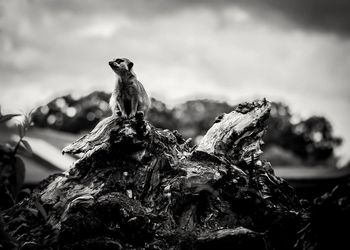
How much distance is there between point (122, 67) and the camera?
631 cm

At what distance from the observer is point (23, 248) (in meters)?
3.62

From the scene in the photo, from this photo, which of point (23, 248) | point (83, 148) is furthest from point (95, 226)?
point (83, 148)

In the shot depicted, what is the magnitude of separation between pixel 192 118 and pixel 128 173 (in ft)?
107

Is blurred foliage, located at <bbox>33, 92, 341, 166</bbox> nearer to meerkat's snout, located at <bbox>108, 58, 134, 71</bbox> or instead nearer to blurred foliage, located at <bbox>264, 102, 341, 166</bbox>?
blurred foliage, located at <bbox>264, 102, 341, 166</bbox>

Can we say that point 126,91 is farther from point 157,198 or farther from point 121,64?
point 157,198

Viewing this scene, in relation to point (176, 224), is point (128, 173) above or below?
above

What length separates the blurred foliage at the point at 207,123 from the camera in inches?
1407

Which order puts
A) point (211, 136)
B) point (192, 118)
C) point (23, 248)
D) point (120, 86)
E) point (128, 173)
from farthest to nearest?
point (192, 118), point (120, 86), point (211, 136), point (128, 173), point (23, 248)

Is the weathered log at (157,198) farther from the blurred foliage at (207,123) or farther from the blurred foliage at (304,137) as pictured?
the blurred foliage at (304,137)

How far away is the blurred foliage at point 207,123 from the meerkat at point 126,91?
85.0ft

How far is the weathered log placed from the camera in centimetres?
375

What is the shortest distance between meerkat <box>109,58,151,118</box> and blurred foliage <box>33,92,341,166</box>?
25914 millimetres

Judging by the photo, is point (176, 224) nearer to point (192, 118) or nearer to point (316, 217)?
point (316, 217)

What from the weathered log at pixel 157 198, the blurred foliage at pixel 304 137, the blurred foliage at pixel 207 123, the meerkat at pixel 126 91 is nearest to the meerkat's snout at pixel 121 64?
the meerkat at pixel 126 91
